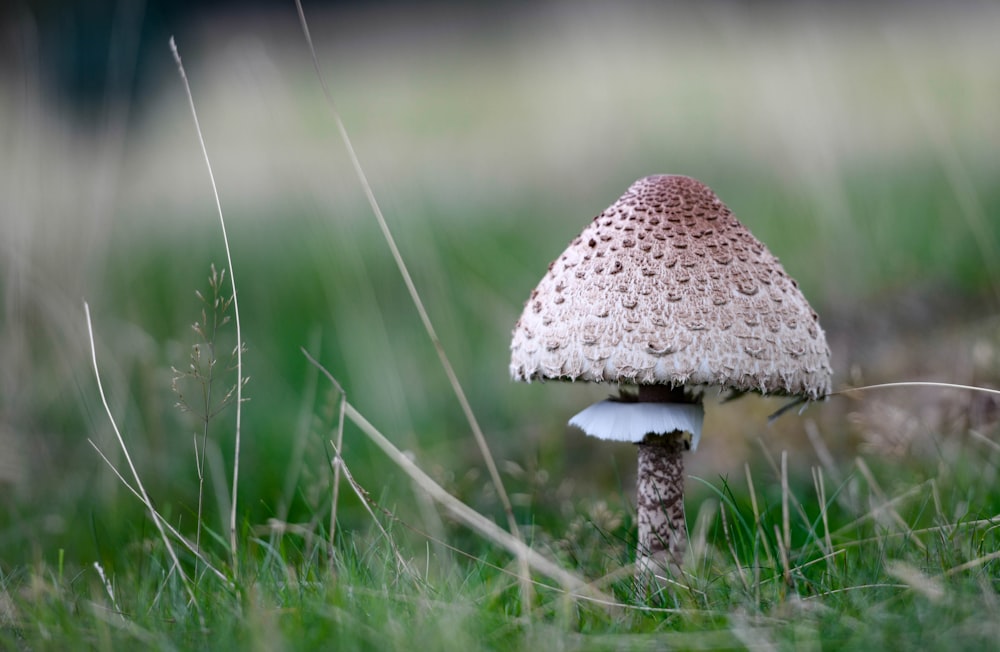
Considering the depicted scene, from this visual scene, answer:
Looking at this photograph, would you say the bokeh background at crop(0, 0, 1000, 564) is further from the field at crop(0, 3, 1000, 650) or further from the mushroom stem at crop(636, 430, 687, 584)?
the mushroom stem at crop(636, 430, 687, 584)

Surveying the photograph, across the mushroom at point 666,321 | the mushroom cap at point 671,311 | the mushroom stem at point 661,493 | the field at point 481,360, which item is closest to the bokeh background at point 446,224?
the field at point 481,360

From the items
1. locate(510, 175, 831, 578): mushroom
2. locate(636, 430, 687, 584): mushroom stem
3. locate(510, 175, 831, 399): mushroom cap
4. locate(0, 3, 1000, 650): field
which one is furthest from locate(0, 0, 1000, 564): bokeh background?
locate(510, 175, 831, 399): mushroom cap

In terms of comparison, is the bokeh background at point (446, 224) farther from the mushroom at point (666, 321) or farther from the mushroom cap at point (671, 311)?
the mushroom cap at point (671, 311)

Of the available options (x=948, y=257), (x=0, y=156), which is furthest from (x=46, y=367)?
(x=948, y=257)

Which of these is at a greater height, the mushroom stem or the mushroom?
the mushroom

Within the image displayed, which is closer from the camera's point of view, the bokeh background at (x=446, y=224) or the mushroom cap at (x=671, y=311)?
the mushroom cap at (x=671, y=311)

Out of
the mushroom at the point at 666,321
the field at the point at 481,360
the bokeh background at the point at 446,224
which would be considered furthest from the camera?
the bokeh background at the point at 446,224

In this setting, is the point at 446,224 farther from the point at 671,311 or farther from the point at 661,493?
the point at 671,311
